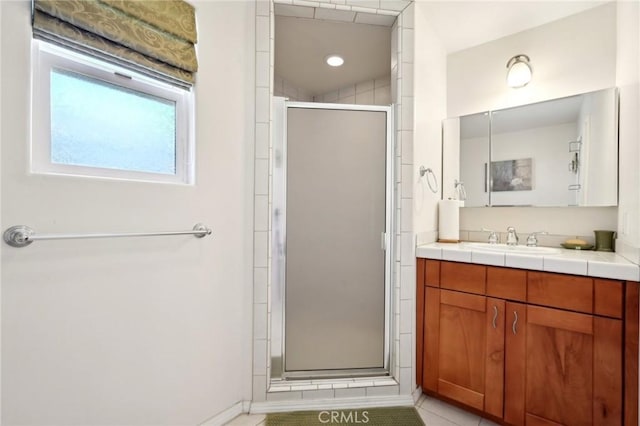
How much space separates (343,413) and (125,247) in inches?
56.1

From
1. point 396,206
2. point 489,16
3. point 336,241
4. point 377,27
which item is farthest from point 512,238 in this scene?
point 377,27

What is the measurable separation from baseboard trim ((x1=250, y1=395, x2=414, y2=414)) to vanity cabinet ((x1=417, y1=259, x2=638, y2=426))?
182 mm

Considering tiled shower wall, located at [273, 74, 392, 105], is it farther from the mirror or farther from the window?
the window

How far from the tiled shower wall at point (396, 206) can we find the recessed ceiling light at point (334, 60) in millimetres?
641

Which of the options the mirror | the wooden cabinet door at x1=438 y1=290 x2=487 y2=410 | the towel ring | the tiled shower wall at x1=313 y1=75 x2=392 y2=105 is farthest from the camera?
the tiled shower wall at x1=313 y1=75 x2=392 y2=105

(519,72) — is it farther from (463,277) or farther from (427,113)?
(463,277)

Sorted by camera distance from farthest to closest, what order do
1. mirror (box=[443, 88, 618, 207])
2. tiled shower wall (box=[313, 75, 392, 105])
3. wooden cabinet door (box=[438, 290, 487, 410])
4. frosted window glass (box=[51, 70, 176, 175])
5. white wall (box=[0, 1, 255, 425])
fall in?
1. tiled shower wall (box=[313, 75, 392, 105])
2. mirror (box=[443, 88, 618, 207])
3. wooden cabinet door (box=[438, 290, 487, 410])
4. frosted window glass (box=[51, 70, 176, 175])
5. white wall (box=[0, 1, 255, 425])

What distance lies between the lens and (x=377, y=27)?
194 centimetres

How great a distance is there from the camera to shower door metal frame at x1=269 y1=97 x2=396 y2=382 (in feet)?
5.74

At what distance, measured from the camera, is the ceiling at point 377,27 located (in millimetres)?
1771

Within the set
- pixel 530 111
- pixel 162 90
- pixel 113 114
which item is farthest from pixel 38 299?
pixel 530 111

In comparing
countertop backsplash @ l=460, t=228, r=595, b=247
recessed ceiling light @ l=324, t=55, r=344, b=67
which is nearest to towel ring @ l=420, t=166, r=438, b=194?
countertop backsplash @ l=460, t=228, r=595, b=247

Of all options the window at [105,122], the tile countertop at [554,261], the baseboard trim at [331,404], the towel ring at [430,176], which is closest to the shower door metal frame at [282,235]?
the baseboard trim at [331,404]

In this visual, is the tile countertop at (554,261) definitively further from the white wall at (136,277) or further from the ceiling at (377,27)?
the ceiling at (377,27)
